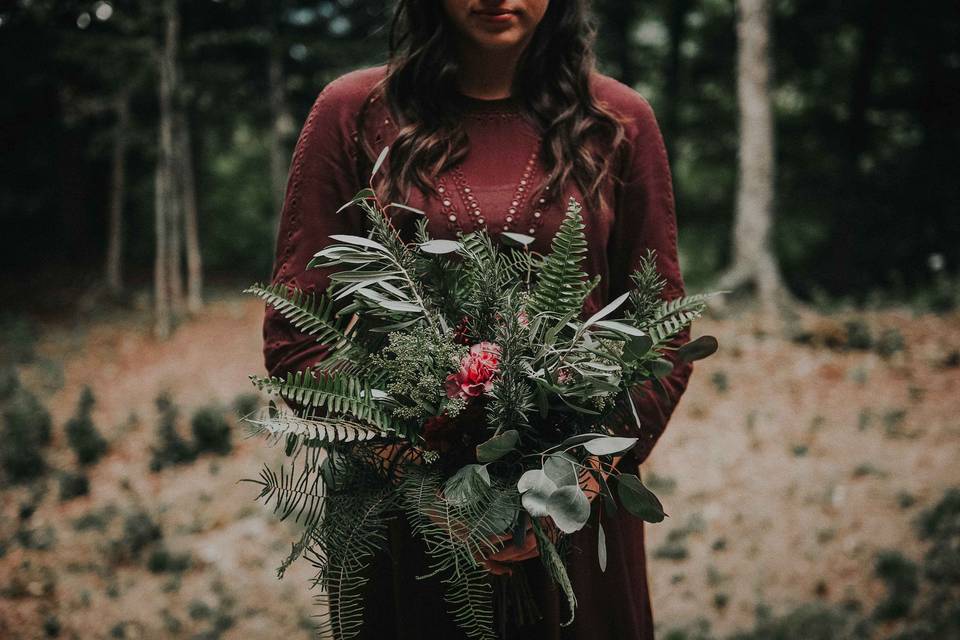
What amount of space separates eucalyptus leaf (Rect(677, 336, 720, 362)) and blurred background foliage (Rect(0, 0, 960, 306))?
37.7 ft

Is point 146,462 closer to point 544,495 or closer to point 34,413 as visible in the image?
point 34,413

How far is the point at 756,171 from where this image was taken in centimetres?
930

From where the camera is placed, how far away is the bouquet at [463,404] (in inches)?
57.5

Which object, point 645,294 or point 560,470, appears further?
point 645,294

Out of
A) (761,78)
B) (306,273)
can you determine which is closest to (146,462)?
(306,273)

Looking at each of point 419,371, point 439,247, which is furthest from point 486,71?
point 419,371

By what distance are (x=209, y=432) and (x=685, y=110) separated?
14.4 meters

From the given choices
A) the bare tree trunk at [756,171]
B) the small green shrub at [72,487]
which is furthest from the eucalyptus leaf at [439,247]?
the bare tree trunk at [756,171]

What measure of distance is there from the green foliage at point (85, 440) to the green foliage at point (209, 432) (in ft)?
2.56

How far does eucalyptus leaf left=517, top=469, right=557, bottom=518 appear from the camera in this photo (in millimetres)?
1393

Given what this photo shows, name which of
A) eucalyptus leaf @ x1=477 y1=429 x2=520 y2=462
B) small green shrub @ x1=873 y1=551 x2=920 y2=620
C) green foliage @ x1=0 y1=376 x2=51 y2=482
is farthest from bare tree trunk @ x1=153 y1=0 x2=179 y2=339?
eucalyptus leaf @ x1=477 y1=429 x2=520 y2=462

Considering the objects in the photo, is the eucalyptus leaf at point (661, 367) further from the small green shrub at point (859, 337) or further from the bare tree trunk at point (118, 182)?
the bare tree trunk at point (118, 182)

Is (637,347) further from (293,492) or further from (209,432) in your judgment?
(209,432)

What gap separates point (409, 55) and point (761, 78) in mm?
8142
